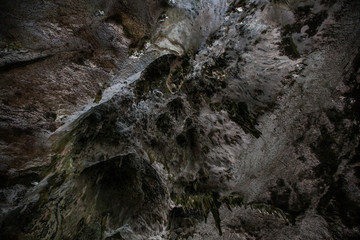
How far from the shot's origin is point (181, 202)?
12.0 ft

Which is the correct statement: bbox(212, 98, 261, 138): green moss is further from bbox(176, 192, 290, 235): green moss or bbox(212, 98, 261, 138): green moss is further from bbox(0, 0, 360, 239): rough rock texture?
bbox(176, 192, 290, 235): green moss

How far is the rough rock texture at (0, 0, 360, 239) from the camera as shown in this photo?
1975 millimetres

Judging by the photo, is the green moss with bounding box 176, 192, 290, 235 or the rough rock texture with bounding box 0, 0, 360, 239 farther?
the green moss with bounding box 176, 192, 290, 235

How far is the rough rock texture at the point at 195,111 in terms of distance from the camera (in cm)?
197

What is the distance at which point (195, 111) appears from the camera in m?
3.42

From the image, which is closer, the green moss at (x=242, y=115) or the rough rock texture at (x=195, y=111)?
the rough rock texture at (x=195, y=111)

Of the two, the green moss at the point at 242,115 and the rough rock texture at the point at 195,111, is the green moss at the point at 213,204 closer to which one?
the rough rock texture at the point at 195,111

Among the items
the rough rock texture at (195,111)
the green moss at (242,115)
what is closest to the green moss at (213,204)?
the rough rock texture at (195,111)

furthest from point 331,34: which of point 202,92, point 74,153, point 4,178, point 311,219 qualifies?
point 4,178

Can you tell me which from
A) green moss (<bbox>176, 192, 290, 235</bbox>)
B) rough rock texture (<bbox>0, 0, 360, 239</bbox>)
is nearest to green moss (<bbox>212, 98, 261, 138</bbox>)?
rough rock texture (<bbox>0, 0, 360, 239</bbox>)

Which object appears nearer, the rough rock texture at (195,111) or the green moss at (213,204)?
the rough rock texture at (195,111)

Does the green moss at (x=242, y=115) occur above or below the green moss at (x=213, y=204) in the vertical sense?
above

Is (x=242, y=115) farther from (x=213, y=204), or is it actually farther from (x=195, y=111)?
(x=213, y=204)

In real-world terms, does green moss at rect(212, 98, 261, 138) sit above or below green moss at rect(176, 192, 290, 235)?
above
